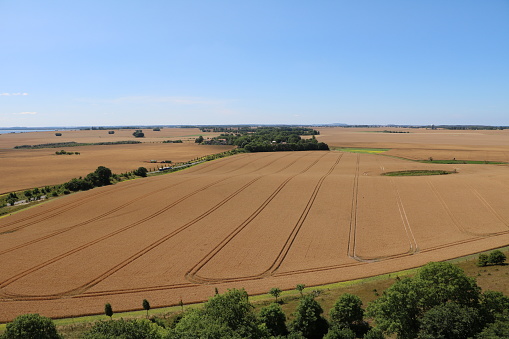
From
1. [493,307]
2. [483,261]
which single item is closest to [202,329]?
[493,307]

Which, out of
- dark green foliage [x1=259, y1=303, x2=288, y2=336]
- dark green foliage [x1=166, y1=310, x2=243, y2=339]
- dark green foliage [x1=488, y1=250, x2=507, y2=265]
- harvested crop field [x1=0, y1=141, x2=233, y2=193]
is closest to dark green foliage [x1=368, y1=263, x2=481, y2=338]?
dark green foliage [x1=259, y1=303, x2=288, y2=336]

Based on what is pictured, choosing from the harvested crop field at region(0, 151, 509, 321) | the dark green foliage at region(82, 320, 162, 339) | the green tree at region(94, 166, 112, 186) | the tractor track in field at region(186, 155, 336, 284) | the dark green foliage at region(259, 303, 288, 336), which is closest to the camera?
the dark green foliage at region(82, 320, 162, 339)

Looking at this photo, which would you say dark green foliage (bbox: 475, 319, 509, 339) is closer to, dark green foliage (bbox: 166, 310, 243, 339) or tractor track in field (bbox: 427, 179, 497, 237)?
dark green foliage (bbox: 166, 310, 243, 339)

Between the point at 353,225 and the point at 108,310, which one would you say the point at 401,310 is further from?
the point at 353,225

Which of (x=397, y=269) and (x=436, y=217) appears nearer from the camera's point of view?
(x=397, y=269)

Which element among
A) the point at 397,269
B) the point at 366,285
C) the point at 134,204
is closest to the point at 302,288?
the point at 366,285

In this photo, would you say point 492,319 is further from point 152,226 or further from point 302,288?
point 152,226
